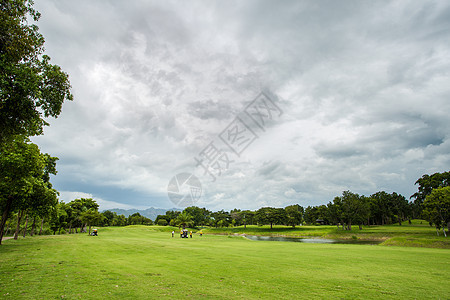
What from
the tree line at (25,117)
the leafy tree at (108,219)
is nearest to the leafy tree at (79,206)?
the tree line at (25,117)

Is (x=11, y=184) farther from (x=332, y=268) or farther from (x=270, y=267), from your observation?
(x=332, y=268)

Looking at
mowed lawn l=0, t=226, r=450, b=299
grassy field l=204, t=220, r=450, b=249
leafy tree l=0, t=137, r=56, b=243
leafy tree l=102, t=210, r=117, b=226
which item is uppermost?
leafy tree l=0, t=137, r=56, b=243

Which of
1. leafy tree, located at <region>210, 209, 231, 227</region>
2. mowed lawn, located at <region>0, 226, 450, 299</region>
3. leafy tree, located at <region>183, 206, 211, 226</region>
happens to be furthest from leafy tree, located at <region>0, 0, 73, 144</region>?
leafy tree, located at <region>183, 206, 211, 226</region>

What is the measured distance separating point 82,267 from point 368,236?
7396 cm

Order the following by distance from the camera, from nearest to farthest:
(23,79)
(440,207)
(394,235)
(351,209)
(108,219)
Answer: (23,79) → (440,207) → (394,235) → (351,209) → (108,219)

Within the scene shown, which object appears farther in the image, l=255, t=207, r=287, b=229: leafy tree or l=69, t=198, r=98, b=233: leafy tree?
l=255, t=207, r=287, b=229: leafy tree

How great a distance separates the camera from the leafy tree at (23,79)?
10.2m

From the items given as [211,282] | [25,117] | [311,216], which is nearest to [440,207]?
[211,282]

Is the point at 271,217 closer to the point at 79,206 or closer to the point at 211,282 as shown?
the point at 79,206

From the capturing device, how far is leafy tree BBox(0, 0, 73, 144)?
401 inches

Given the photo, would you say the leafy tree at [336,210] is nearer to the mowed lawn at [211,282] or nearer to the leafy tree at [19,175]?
the mowed lawn at [211,282]

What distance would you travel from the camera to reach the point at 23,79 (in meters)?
10.3

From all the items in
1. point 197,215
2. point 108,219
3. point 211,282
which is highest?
point 197,215

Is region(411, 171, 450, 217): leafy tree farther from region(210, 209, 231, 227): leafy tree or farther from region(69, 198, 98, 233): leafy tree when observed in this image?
region(69, 198, 98, 233): leafy tree
